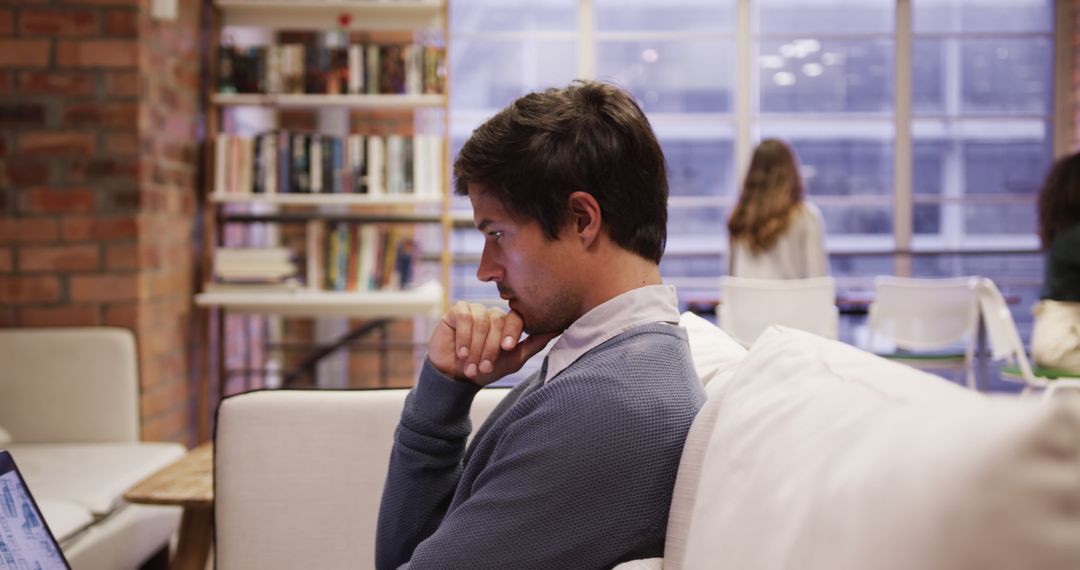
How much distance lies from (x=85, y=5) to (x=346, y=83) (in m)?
0.95

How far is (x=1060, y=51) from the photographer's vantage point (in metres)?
6.25

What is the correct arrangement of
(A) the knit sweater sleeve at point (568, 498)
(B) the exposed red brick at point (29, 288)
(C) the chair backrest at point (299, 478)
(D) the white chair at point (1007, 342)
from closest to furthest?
(A) the knit sweater sleeve at point (568, 498) → (C) the chair backrest at point (299, 478) → (B) the exposed red brick at point (29, 288) → (D) the white chair at point (1007, 342)

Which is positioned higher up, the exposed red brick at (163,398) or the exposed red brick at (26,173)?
the exposed red brick at (26,173)

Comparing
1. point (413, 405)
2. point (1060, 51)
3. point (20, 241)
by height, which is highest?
point (1060, 51)

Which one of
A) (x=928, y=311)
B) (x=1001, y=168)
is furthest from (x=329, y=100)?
(x=1001, y=168)

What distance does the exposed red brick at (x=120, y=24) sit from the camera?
10.1ft

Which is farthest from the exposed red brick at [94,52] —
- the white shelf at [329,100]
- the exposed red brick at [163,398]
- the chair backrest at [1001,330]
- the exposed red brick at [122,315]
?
the chair backrest at [1001,330]

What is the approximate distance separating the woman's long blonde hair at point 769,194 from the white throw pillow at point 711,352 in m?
2.27

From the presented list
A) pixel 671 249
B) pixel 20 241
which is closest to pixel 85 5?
pixel 20 241

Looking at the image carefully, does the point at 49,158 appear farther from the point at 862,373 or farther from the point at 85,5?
the point at 862,373

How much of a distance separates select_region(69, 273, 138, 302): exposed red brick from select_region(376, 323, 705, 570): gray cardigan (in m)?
2.45

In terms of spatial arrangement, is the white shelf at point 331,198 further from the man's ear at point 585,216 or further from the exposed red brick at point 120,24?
the man's ear at point 585,216

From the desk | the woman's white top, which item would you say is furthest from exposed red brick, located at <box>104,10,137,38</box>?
the woman's white top

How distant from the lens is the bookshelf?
142 inches
